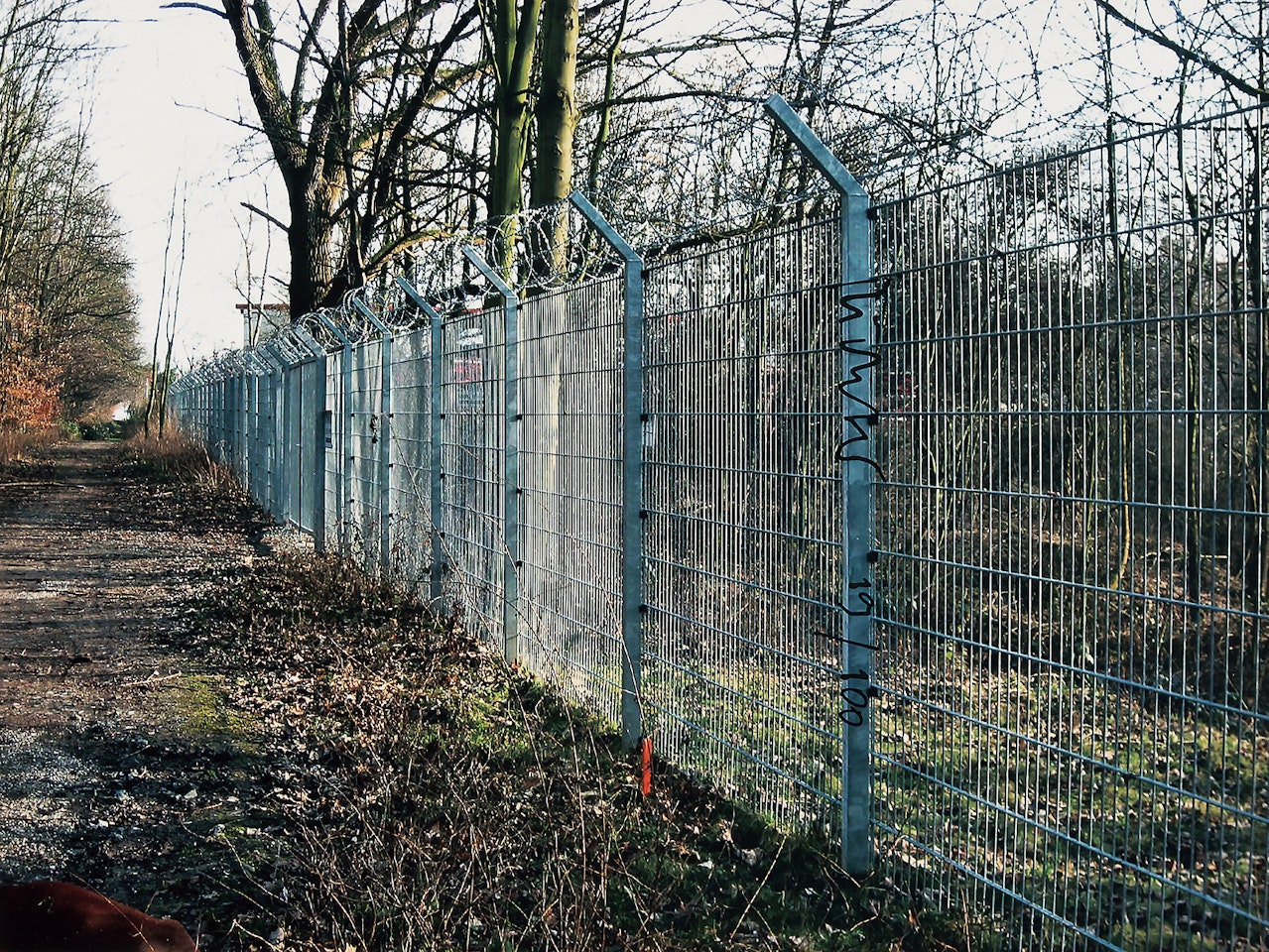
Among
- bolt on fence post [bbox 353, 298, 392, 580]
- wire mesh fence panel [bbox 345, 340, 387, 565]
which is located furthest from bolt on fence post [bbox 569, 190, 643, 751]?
wire mesh fence panel [bbox 345, 340, 387, 565]

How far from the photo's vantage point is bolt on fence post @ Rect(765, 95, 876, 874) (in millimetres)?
3949

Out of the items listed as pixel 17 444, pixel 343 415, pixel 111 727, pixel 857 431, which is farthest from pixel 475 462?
pixel 17 444

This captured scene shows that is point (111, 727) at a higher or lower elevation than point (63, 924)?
lower

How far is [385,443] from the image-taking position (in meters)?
10.7

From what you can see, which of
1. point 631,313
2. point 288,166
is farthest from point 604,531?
point 288,166

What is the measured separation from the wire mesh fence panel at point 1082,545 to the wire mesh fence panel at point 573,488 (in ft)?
6.80

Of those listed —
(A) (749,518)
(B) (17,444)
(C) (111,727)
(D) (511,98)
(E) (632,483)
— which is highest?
(D) (511,98)

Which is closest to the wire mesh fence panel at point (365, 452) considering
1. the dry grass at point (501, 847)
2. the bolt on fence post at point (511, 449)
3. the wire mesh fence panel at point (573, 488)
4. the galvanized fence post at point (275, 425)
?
the bolt on fence post at point (511, 449)

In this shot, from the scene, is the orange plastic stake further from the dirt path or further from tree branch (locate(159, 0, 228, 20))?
tree branch (locate(159, 0, 228, 20))

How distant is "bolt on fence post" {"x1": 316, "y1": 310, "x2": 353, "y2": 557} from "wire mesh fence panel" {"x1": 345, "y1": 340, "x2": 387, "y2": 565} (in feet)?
0.09

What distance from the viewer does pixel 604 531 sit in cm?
A: 588

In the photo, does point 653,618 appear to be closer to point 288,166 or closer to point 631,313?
point 631,313

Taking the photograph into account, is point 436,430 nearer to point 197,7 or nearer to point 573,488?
point 573,488

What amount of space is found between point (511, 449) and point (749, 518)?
3059mm
